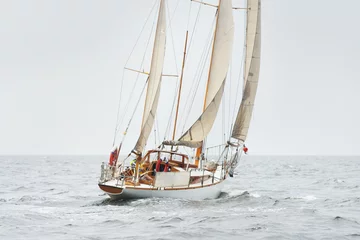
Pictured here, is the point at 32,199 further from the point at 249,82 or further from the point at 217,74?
the point at 249,82

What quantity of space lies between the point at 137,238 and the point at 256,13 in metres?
22.7

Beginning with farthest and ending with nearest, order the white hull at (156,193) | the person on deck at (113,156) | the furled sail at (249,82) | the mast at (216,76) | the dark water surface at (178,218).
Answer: the furled sail at (249,82) < the mast at (216,76) < the person on deck at (113,156) < the white hull at (156,193) < the dark water surface at (178,218)

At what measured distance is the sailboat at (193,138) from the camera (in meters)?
30.5

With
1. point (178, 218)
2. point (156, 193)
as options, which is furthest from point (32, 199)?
point (178, 218)

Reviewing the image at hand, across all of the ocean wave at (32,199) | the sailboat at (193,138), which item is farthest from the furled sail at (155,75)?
the ocean wave at (32,199)

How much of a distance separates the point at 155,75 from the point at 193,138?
4.72m

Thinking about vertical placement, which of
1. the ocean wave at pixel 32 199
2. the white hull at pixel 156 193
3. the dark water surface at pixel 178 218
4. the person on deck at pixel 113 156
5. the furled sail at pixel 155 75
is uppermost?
the furled sail at pixel 155 75

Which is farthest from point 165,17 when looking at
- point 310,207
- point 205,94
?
point 310,207

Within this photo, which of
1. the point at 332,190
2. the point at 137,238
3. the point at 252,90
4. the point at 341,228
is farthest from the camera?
the point at 332,190

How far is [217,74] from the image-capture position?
36.0 metres

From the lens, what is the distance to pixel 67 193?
39688 millimetres

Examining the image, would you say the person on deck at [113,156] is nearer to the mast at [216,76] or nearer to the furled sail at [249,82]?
the mast at [216,76]

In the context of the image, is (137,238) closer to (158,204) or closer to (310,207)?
(158,204)

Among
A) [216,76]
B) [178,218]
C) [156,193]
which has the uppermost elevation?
[216,76]
